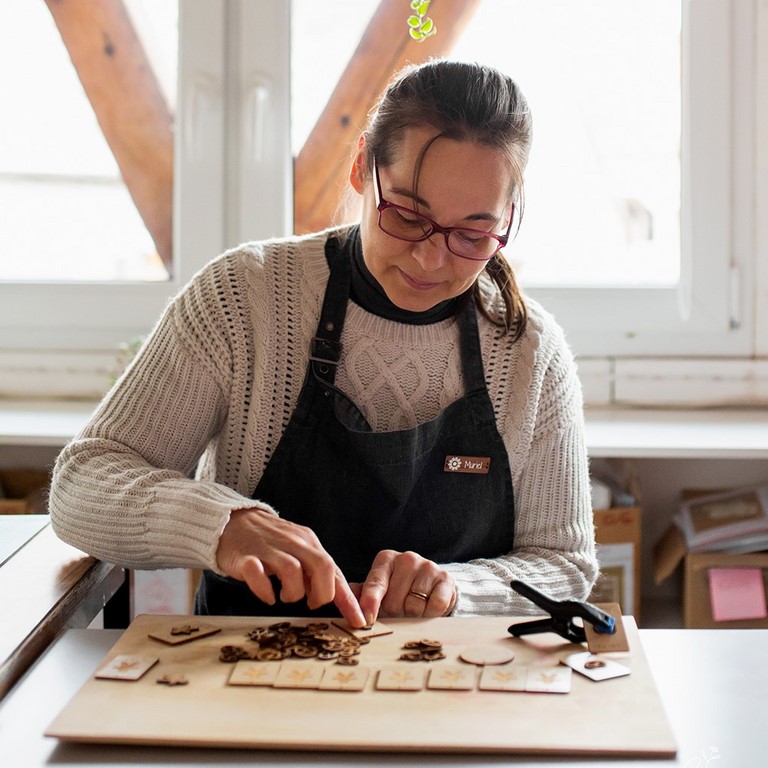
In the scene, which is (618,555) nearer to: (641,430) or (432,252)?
(641,430)

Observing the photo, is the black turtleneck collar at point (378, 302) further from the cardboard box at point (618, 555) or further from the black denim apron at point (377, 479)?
the cardboard box at point (618, 555)

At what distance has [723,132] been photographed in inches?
97.1

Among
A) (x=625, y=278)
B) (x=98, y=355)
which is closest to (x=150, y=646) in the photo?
(x=98, y=355)

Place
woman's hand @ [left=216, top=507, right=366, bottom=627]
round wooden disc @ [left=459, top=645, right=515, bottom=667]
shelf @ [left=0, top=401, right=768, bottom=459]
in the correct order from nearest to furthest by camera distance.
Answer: round wooden disc @ [left=459, top=645, right=515, bottom=667] < woman's hand @ [left=216, top=507, right=366, bottom=627] < shelf @ [left=0, top=401, right=768, bottom=459]

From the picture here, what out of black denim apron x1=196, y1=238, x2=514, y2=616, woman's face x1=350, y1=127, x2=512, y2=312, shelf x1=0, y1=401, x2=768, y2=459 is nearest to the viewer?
woman's face x1=350, y1=127, x2=512, y2=312

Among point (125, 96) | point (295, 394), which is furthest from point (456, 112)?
point (125, 96)

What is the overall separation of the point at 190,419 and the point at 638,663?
682mm

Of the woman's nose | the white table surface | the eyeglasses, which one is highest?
the eyeglasses

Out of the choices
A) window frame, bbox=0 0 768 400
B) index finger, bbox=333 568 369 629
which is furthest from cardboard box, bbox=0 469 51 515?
index finger, bbox=333 568 369 629

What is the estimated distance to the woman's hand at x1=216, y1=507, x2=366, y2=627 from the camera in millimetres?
1112

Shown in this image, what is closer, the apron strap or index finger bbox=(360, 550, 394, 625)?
index finger bbox=(360, 550, 394, 625)

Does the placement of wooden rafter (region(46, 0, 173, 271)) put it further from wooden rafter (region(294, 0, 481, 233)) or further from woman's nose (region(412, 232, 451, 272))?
woman's nose (region(412, 232, 451, 272))

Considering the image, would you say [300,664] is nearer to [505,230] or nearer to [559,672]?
[559,672]

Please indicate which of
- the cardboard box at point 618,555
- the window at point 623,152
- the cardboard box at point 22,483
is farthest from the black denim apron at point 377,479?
the window at point 623,152
